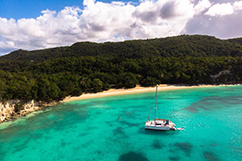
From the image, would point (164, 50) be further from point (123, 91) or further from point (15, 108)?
point (15, 108)

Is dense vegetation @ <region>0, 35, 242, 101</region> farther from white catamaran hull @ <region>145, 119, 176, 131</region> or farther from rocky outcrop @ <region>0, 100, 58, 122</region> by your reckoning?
white catamaran hull @ <region>145, 119, 176, 131</region>

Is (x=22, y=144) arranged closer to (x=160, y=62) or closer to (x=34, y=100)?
(x=34, y=100)

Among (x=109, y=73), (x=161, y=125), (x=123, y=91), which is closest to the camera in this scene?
(x=161, y=125)

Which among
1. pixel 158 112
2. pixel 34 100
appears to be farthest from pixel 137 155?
pixel 34 100

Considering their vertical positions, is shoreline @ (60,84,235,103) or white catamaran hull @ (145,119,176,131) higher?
shoreline @ (60,84,235,103)

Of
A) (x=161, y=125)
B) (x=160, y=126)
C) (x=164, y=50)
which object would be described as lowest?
(x=160, y=126)

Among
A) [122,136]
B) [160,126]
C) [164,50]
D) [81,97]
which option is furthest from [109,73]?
[164,50]

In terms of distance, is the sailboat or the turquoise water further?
the sailboat

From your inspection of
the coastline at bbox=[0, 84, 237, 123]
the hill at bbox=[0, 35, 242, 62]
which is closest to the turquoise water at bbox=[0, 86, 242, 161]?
the coastline at bbox=[0, 84, 237, 123]
